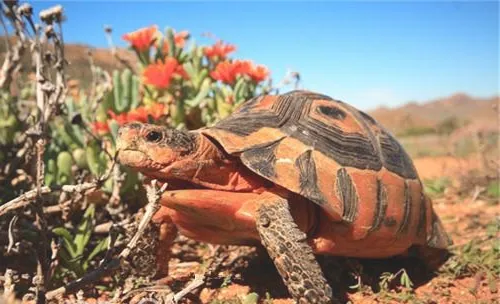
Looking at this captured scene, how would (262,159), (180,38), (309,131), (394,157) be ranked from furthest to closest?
(180,38)
(394,157)
(309,131)
(262,159)

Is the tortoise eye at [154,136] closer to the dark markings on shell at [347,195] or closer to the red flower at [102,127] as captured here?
the dark markings on shell at [347,195]

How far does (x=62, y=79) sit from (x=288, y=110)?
62.8 inches

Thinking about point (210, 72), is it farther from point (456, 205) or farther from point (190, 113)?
point (456, 205)

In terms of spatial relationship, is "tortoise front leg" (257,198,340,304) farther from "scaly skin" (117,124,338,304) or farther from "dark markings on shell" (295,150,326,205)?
"dark markings on shell" (295,150,326,205)

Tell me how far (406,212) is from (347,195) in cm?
53

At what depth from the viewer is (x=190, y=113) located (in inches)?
170

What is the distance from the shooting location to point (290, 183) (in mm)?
2359

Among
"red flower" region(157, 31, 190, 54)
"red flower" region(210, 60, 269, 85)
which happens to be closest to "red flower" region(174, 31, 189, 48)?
"red flower" region(157, 31, 190, 54)

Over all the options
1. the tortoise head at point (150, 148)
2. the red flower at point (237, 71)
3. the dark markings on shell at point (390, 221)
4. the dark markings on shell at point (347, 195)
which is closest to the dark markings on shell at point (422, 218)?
the dark markings on shell at point (390, 221)

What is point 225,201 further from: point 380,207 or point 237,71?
point 237,71

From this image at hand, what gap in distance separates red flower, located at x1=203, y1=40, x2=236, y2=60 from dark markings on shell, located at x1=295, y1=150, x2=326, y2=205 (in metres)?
2.28

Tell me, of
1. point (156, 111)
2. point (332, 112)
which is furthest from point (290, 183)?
point (156, 111)

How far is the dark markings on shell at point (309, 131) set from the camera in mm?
2600

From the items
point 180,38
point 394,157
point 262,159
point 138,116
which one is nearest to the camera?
point 262,159
